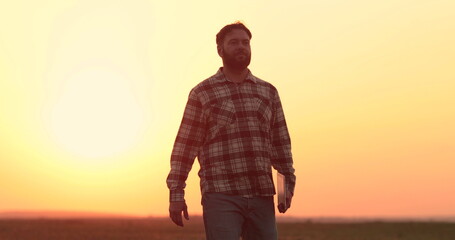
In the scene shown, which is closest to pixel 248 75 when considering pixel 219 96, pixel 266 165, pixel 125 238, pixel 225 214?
pixel 219 96

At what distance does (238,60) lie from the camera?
6.41 metres

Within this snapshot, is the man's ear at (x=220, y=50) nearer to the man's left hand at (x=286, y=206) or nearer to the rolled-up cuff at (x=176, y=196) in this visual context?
the rolled-up cuff at (x=176, y=196)

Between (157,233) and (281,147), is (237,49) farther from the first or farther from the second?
(157,233)

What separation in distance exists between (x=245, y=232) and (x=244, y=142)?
746 mm

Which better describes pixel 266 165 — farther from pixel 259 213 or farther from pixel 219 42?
pixel 219 42

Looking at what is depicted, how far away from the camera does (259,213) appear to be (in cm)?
638

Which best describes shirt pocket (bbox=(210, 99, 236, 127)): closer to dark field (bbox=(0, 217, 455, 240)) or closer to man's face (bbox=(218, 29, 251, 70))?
man's face (bbox=(218, 29, 251, 70))

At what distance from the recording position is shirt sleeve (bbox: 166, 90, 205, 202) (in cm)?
647

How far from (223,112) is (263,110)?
350mm

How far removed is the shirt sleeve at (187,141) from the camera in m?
6.47

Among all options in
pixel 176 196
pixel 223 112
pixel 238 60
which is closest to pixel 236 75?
pixel 238 60

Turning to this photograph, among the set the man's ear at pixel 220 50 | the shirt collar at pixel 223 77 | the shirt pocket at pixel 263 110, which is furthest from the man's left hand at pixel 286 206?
the man's ear at pixel 220 50

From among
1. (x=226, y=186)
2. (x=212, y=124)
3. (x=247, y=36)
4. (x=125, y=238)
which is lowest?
(x=125, y=238)

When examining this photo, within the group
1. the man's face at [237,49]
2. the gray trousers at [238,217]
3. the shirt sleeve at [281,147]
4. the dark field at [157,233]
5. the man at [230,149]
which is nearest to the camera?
the gray trousers at [238,217]
